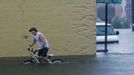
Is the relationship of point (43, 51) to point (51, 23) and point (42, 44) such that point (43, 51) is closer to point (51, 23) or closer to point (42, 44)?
point (42, 44)

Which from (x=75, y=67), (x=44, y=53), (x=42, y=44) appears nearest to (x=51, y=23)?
(x=42, y=44)

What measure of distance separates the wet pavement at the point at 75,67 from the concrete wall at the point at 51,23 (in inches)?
57.7

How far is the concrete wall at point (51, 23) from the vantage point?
23.9 metres

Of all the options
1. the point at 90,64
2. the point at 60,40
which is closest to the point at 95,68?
the point at 90,64

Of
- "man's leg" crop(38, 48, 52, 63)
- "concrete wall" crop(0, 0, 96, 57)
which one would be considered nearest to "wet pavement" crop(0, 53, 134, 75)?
"man's leg" crop(38, 48, 52, 63)

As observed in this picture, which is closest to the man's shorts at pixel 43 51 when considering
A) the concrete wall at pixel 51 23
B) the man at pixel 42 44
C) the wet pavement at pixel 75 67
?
the man at pixel 42 44

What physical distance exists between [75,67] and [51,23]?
5.86m

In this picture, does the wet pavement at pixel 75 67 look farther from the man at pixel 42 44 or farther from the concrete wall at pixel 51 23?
the concrete wall at pixel 51 23

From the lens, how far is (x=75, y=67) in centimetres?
1859

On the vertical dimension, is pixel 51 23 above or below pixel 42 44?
below

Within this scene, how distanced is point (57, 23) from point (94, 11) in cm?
187

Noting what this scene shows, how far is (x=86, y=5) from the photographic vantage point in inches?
957

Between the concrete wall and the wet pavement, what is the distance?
4.81 ft

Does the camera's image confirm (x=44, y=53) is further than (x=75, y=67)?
Yes
